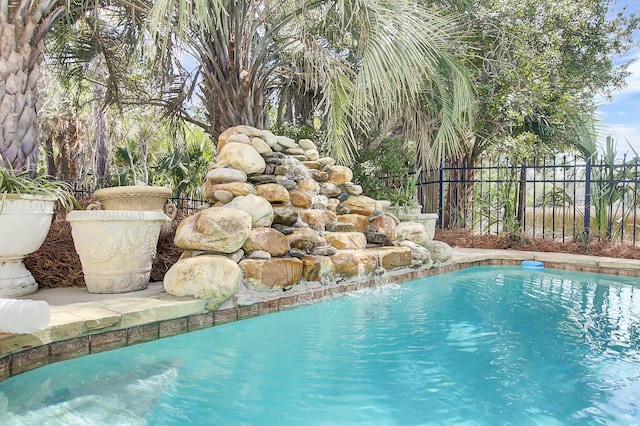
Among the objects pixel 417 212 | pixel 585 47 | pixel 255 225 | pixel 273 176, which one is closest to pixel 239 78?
pixel 273 176

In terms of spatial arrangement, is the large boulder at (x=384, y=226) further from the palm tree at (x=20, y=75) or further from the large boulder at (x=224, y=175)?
the palm tree at (x=20, y=75)

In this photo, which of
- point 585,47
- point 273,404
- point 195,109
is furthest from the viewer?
point 195,109

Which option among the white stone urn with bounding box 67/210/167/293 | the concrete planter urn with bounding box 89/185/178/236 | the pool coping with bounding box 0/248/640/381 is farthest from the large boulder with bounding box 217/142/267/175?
the pool coping with bounding box 0/248/640/381

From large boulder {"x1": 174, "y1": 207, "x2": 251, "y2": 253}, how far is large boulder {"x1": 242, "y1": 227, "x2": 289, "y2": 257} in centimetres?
13

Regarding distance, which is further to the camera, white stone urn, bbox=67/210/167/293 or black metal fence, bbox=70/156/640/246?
black metal fence, bbox=70/156/640/246

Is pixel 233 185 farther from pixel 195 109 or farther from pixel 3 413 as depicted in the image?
pixel 195 109

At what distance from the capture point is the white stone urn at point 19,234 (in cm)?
282

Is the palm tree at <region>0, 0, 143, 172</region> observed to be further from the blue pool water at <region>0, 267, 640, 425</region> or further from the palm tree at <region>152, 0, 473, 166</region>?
the blue pool water at <region>0, 267, 640, 425</region>

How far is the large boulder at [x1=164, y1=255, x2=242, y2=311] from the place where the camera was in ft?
9.93

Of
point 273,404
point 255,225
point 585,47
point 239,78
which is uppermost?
point 585,47

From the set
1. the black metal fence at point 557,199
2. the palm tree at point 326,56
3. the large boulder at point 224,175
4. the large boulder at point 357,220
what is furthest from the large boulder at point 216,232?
the black metal fence at point 557,199

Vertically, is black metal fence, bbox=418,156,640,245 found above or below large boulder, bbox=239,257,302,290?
above

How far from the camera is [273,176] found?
441 cm

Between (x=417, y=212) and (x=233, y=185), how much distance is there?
3419 millimetres
